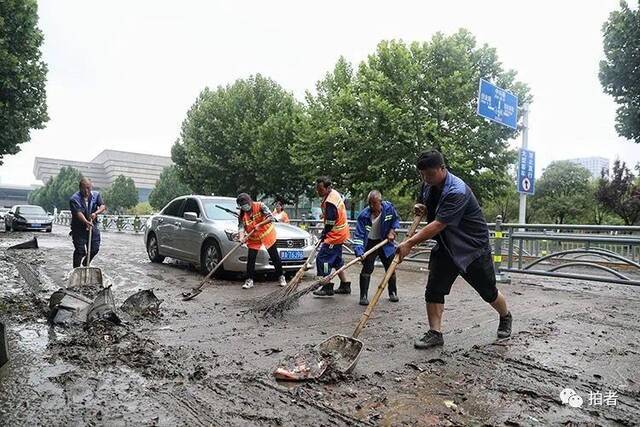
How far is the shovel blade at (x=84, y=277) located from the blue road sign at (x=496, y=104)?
980 centimetres

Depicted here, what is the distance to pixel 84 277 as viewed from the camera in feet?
20.3

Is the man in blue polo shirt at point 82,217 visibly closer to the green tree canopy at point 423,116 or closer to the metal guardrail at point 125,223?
the green tree canopy at point 423,116

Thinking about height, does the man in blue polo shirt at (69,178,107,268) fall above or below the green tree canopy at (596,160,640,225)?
below

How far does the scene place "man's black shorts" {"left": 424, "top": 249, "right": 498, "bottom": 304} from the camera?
404 cm

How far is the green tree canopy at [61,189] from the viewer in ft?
244

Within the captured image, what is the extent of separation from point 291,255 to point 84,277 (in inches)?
131

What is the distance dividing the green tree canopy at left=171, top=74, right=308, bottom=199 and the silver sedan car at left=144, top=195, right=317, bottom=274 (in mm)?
15741

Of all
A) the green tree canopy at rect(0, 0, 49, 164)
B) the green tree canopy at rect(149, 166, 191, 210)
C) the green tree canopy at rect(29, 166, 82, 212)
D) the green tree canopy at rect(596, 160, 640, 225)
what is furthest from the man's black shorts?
the green tree canopy at rect(29, 166, 82, 212)

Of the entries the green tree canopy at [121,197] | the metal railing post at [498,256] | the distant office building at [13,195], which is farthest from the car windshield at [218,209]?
the distant office building at [13,195]

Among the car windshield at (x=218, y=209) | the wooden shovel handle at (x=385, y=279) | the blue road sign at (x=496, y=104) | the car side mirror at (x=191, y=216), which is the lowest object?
the wooden shovel handle at (x=385, y=279)

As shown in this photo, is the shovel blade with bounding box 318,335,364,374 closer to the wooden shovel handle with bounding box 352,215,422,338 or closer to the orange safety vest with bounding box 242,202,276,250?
the wooden shovel handle with bounding box 352,215,422,338

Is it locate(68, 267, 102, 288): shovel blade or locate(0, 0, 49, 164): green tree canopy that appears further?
locate(0, 0, 49, 164): green tree canopy

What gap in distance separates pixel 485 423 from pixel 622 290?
725 centimetres

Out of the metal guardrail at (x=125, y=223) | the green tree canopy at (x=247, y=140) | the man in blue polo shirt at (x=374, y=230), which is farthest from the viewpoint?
the metal guardrail at (x=125, y=223)
